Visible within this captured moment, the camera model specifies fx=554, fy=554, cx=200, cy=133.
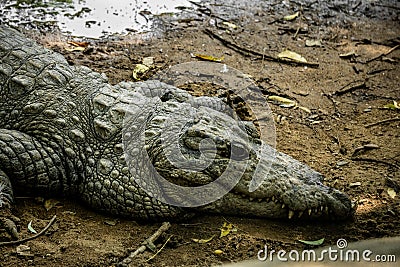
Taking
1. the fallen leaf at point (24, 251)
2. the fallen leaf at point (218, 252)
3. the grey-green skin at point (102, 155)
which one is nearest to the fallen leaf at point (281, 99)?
the grey-green skin at point (102, 155)

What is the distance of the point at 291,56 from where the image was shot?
6.64 m

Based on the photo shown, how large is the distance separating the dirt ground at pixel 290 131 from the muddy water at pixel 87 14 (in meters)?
0.35

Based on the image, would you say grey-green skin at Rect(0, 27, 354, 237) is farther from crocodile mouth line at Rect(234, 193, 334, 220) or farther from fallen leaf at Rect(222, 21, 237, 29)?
fallen leaf at Rect(222, 21, 237, 29)

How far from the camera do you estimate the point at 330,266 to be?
368 centimetres

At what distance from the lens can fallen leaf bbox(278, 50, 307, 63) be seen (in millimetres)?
6602

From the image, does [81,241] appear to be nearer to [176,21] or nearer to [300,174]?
[300,174]

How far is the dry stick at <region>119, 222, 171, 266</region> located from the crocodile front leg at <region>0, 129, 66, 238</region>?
0.89 m

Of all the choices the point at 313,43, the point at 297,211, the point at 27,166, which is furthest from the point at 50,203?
the point at 313,43
